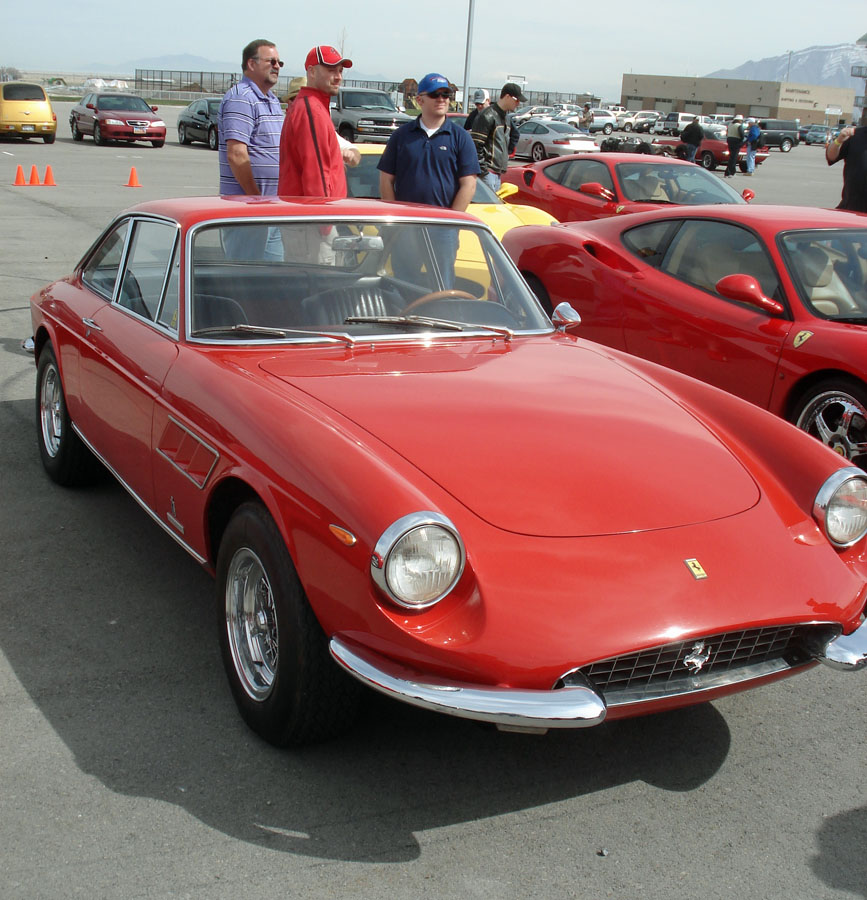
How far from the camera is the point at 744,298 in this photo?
5.62 m

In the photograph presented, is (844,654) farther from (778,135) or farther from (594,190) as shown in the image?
(778,135)

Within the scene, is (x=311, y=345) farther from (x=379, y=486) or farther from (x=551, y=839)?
(x=551, y=839)

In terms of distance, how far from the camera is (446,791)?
2.88 metres

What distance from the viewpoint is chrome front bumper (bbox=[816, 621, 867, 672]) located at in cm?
286

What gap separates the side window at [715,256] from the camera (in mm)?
5973

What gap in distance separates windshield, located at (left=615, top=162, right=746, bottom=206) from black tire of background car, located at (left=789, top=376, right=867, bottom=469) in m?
5.41

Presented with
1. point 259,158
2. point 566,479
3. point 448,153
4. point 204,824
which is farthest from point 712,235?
point 204,824

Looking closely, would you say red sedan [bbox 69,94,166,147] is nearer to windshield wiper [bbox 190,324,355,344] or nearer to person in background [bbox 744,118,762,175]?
person in background [bbox 744,118,762,175]

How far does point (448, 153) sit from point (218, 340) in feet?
11.0

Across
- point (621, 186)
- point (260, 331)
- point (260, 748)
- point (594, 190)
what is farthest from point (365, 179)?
point (260, 748)

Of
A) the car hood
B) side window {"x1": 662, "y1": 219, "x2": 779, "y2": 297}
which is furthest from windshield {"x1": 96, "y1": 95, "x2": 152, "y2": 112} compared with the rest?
the car hood

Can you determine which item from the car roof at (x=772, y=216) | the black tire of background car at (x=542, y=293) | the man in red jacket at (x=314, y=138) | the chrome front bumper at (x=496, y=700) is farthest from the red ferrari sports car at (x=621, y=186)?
the chrome front bumper at (x=496, y=700)

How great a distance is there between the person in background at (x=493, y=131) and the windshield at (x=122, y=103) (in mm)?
21013

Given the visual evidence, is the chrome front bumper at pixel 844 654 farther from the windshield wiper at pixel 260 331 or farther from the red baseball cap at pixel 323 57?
the red baseball cap at pixel 323 57
